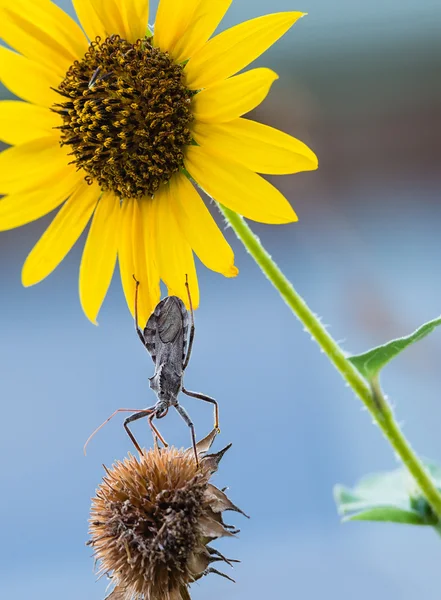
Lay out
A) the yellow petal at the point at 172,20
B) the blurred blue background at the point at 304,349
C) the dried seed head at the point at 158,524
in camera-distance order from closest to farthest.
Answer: the dried seed head at the point at 158,524
the yellow petal at the point at 172,20
the blurred blue background at the point at 304,349

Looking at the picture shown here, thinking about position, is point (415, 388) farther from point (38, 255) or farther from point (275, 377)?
point (38, 255)

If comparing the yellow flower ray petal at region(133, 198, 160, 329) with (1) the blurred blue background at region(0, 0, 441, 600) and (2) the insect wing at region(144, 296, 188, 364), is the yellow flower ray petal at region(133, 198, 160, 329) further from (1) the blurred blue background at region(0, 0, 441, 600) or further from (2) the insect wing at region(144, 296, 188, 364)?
(1) the blurred blue background at region(0, 0, 441, 600)

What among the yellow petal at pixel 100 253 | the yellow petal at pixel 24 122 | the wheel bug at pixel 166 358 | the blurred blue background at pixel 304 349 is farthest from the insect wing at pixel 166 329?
the blurred blue background at pixel 304 349

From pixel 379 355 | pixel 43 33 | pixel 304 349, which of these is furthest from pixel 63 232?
pixel 304 349

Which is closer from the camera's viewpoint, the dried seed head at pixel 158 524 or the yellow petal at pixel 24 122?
the dried seed head at pixel 158 524

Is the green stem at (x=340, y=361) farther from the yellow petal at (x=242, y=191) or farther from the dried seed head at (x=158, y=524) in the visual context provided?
the dried seed head at (x=158, y=524)

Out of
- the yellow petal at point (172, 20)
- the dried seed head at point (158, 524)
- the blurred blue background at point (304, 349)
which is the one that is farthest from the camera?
the blurred blue background at point (304, 349)
